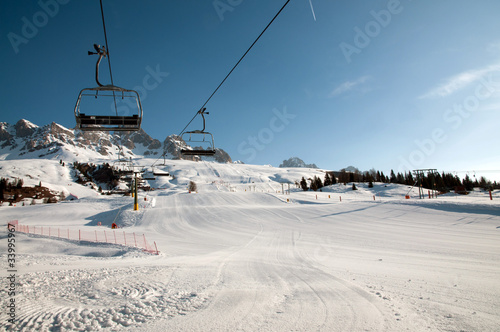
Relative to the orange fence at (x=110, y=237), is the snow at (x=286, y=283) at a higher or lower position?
higher

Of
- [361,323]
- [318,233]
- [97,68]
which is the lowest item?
[318,233]

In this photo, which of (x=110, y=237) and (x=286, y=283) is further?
(x=110, y=237)

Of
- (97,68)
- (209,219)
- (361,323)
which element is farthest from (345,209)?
(97,68)

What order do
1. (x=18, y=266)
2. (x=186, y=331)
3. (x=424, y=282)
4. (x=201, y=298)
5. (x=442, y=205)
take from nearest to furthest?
(x=186, y=331)
(x=201, y=298)
(x=424, y=282)
(x=18, y=266)
(x=442, y=205)

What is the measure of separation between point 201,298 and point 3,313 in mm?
4052

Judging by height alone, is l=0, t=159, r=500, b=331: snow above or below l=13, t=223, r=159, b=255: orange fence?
above

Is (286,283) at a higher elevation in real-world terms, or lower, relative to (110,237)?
higher

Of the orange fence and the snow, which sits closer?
the snow

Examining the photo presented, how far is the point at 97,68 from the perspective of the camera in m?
6.55

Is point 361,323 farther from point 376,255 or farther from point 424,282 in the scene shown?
point 376,255

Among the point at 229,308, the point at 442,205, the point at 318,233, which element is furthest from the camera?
the point at 442,205

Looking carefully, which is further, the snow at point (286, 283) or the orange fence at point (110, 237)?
the orange fence at point (110, 237)

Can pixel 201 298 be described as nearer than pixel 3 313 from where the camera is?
No

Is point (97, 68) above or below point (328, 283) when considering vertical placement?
above
